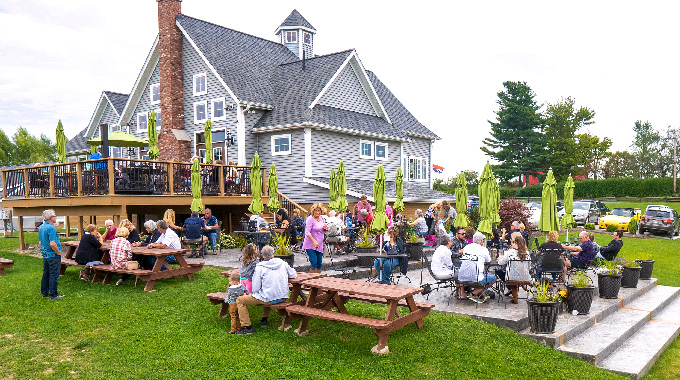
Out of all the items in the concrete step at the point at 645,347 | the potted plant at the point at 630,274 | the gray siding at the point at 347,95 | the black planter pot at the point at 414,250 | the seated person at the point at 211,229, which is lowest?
the concrete step at the point at 645,347

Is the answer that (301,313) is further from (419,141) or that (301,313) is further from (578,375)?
(419,141)

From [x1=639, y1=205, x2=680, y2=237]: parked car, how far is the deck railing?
19.9 m

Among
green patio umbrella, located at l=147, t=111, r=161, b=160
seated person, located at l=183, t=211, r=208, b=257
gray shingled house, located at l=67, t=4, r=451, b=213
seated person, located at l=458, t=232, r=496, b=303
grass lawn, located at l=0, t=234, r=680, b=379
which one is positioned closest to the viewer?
grass lawn, located at l=0, t=234, r=680, b=379

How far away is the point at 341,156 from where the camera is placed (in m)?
23.2

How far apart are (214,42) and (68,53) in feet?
26.5

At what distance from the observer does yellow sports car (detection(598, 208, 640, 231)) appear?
25.0m

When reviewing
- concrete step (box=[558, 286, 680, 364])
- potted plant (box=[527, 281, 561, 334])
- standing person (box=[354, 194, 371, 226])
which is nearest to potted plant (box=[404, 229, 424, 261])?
standing person (box=[354, 194, 371, 226])

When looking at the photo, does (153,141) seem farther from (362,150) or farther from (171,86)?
(362,150)

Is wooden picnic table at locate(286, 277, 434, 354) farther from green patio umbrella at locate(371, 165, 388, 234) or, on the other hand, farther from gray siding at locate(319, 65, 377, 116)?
gray siding at locate(319, 65, 377, 116)

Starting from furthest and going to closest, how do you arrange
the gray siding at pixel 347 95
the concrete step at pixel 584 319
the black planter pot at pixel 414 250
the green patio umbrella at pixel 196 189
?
the gray siding at pixel 347 95 < the green patio umbrella at pixel 196 189 < the black planter pot at pixel 414 250 < the concrete step at pixel 584 319

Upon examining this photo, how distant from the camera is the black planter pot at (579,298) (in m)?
8.49

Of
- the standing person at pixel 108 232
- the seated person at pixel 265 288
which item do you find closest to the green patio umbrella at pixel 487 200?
the seated person at pixel 265 288

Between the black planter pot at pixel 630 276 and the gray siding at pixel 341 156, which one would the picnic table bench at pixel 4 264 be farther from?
the black planter pot at pixel 630 276

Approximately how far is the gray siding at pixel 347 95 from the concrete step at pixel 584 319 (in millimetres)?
15924
